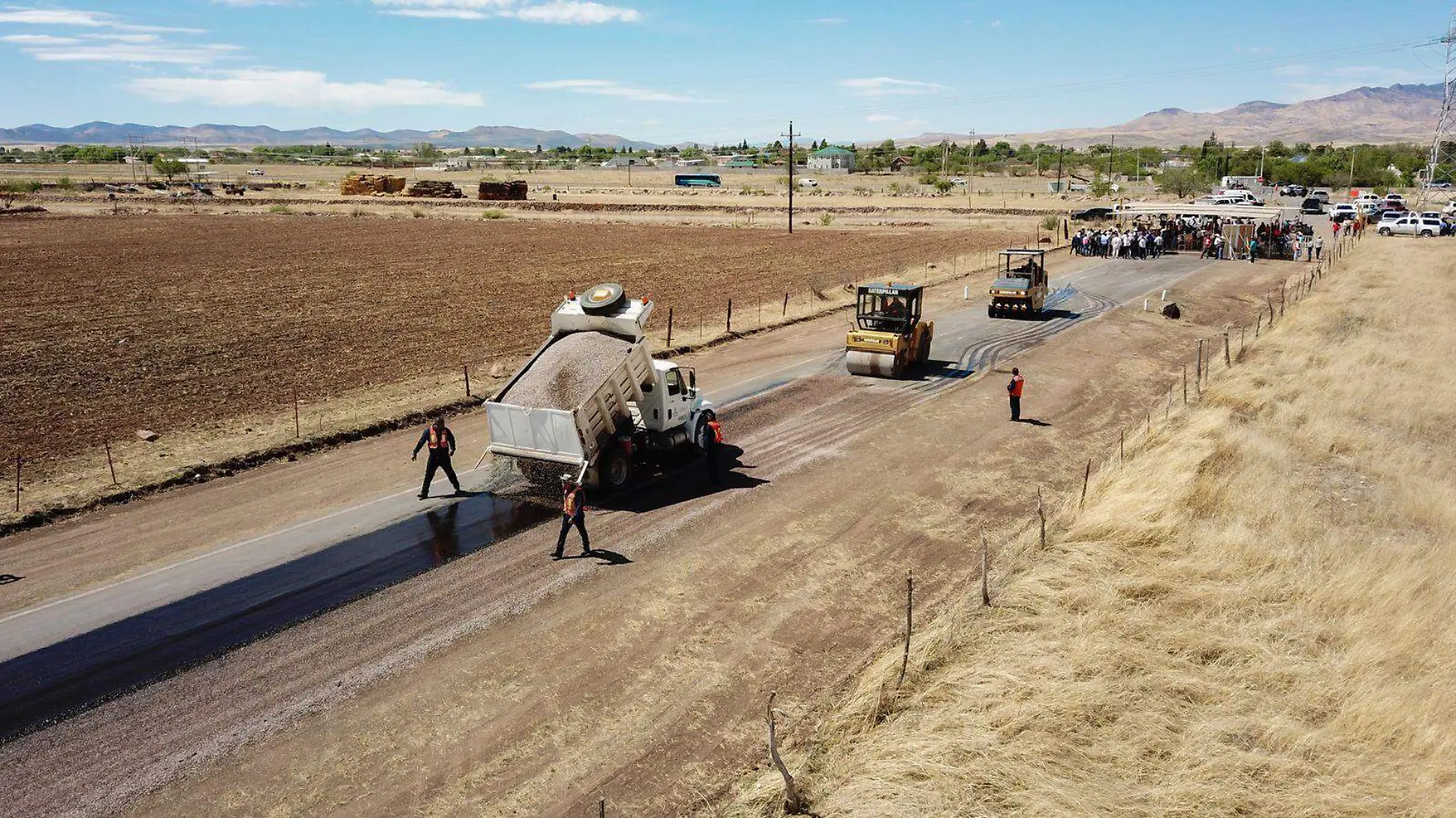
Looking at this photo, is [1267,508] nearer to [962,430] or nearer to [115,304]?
[962,430]

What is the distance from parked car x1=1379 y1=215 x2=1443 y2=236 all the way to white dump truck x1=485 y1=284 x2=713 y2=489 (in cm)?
6417

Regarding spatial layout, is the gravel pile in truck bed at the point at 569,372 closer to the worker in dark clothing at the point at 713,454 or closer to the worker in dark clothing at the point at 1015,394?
the worker in dark clothing at the point at 713,454

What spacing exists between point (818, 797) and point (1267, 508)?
1060 centimetres

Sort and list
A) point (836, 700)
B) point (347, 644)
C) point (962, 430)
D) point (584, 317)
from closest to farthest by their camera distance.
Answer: point (836, 700), point (347, 644), point (584, 317), point (962, 430)

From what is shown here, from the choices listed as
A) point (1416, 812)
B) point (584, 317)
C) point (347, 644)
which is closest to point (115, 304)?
point (584, 317)

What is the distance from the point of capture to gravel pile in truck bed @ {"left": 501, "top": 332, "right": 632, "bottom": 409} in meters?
15.8

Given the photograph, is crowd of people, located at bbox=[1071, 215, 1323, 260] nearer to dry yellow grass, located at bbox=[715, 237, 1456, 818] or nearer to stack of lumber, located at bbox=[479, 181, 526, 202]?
dry yellow grass, located at bbox=[715, 237, 1456, 818]

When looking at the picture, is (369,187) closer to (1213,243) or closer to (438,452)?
(1213,243)

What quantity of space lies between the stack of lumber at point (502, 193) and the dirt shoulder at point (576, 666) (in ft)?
306

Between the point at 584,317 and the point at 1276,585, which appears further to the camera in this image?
the point at 584,317

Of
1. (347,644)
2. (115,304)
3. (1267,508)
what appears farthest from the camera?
(115,304)

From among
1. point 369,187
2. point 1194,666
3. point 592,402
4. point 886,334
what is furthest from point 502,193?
point 1194,666

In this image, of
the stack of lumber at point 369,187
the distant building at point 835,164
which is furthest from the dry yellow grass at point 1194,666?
the distant building at point 835,164

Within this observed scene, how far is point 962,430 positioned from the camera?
69.1 feet
